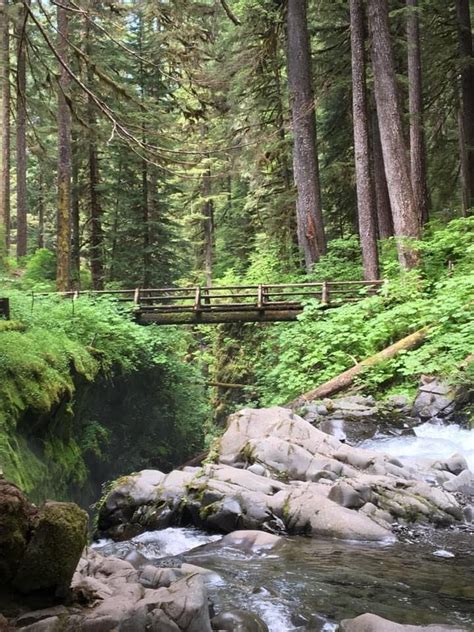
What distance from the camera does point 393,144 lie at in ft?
47.3

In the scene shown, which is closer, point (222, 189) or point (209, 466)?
point (209, 466)

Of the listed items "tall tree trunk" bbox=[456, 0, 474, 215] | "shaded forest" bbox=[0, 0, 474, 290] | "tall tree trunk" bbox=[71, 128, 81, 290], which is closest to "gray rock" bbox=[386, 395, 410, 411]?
"shaded forest" bbox=[0, 0, 474, 290]

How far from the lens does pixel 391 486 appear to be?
6.91 meters

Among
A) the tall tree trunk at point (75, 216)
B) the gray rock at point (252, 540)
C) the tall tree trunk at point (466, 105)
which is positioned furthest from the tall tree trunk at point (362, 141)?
the tall tree trunk at point (75, 216)

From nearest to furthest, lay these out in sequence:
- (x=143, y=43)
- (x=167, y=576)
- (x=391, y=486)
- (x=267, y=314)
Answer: (x=167, y=576), (x=391, y=486), (x=267, y=314), (x=143, y=43)

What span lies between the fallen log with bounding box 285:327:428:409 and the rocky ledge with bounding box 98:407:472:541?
299cm

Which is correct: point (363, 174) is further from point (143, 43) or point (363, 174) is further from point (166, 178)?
point (143, 43)

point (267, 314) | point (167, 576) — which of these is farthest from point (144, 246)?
point (167, 576)

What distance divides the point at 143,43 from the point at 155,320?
1254cm

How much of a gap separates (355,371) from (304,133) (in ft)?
29.2

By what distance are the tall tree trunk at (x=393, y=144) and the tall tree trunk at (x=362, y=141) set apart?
76 centimetres

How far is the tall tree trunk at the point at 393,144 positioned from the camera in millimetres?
14359

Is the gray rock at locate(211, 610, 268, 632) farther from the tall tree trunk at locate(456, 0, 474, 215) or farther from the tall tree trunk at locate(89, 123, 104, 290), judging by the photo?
the tall tree trunk at locate(89, 123, 104, 290)

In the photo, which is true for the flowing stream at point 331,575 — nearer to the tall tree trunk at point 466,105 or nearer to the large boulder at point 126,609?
the large boulder at point 126,609
